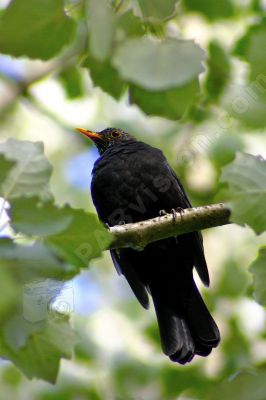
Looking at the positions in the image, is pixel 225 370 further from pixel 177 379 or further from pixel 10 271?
pixel 10 271

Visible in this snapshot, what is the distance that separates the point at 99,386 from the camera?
505 cm

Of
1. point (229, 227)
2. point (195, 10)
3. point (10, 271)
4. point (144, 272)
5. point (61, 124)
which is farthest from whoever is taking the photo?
point (229, 227)

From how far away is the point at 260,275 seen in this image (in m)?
2.24

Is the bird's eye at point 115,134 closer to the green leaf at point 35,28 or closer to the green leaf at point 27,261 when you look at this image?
the green leaf at point 35,28

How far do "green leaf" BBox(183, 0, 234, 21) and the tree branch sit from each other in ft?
3.33

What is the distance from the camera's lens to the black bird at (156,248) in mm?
5050

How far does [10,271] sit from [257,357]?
14.8ft

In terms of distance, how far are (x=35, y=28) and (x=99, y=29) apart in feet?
0.95

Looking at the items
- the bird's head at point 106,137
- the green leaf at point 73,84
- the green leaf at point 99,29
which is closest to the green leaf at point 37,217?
the green leaf at point 99,29

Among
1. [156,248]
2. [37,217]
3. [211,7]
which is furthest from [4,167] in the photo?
[156,248]

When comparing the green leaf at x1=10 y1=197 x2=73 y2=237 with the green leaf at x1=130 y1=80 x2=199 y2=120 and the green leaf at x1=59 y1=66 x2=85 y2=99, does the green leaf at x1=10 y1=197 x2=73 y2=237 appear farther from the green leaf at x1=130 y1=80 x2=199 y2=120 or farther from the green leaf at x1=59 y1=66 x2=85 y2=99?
the green leaf at x1=59 y1=66 x2=85 y2=99

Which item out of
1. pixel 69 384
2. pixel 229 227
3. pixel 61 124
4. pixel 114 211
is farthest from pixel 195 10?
pixel 229 227

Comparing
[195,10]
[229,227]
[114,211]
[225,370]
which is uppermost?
[195,10]

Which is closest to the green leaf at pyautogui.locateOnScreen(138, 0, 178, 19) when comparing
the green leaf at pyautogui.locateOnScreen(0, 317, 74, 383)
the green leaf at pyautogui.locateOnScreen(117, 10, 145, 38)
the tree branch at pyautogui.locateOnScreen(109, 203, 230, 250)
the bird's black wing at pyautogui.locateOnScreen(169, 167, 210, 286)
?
the green leaf at pyautogui.locateOnScreen(117, 10, 145, 38)
